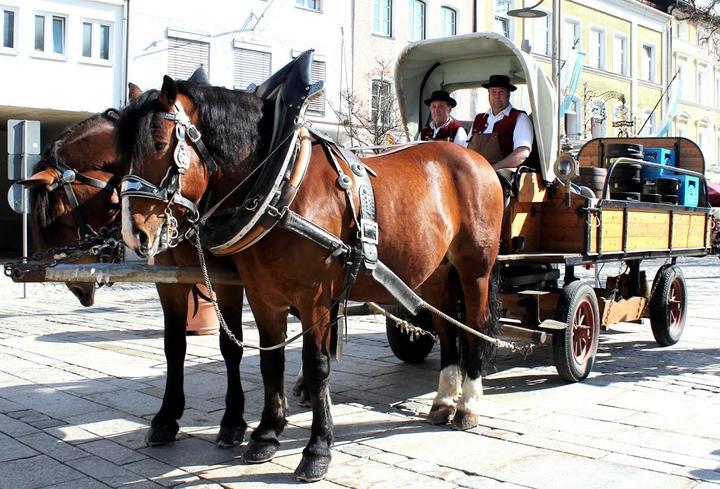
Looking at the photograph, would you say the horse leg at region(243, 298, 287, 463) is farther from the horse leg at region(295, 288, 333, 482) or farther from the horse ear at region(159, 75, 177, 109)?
the horse ear at region(159, 75, 177, 109)

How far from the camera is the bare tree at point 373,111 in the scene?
65.2 feet

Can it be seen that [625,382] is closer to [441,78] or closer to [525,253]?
[525,253]

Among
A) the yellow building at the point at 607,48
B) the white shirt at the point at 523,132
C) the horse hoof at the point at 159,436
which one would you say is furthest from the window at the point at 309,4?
the horse hoof at the point at 159,436

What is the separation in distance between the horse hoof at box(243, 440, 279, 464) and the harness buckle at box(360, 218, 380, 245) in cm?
128

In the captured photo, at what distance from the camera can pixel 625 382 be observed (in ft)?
21.0

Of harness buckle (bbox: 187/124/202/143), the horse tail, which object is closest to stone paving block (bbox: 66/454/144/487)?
harness buckle (bbox: 187/124/202/143)

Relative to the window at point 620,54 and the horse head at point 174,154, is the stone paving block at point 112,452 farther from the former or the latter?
the window at point 620,54

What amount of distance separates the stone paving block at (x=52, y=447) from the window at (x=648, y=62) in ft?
110

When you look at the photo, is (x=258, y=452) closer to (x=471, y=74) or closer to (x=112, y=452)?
(x=112, y=452)

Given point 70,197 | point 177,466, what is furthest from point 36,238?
point 177,466

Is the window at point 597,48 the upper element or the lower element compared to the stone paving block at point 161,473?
upper

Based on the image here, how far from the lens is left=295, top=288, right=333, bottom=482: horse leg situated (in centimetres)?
413

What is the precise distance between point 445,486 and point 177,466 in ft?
4.89

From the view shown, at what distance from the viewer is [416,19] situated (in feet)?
81.6
